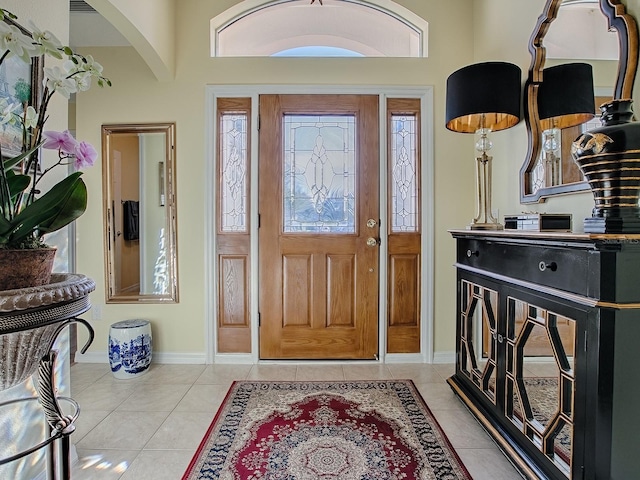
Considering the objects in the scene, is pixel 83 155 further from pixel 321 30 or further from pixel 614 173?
pixel 321 30

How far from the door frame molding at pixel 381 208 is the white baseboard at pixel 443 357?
4cm

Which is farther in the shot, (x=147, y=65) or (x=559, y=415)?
(x=147, y=65)

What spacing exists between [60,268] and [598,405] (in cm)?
204

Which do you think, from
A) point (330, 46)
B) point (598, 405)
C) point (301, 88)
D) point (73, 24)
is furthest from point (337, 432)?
point (73, 24)

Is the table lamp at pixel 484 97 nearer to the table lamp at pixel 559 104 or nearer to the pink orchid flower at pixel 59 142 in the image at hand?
the table lamp at pixel 559 104

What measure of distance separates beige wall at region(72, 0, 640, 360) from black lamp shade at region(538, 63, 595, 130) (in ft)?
2.83

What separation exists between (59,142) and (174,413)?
5.49ft

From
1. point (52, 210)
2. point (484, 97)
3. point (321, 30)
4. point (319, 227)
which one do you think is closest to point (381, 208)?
point (319, 227)

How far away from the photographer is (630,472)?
1.08 m

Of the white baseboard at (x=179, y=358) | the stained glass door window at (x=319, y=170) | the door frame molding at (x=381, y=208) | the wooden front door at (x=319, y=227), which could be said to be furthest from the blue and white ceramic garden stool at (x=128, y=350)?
the stained glass door window at (x=319, y=170)

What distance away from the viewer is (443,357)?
2.81m

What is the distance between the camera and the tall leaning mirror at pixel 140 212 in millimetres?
2770

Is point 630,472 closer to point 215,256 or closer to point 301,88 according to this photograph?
point 215,256

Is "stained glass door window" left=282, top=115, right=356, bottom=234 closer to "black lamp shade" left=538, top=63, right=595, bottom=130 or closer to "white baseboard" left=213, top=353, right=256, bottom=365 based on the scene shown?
"white baseboard" left=213, top=353, right=256, bottom=365
